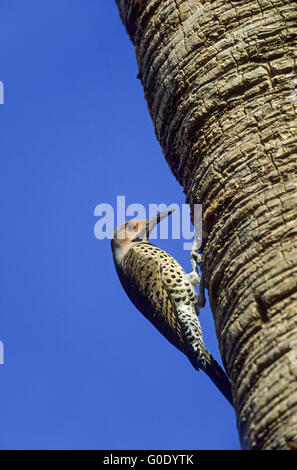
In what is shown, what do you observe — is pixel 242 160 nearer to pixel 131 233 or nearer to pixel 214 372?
pixel 214 372

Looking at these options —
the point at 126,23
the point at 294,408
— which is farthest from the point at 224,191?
the point at 126,23

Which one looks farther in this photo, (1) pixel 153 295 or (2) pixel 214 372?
(1) pixel 153 295

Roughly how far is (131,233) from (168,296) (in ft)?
4.64

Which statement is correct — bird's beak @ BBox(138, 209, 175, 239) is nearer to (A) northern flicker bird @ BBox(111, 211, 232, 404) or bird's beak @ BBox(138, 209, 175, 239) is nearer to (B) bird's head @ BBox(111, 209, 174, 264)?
(B) bird's head @ BBox(111, 209, 174, 264)

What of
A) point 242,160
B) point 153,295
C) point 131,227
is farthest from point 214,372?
point 242,160

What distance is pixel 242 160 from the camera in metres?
3.70

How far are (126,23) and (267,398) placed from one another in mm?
2617

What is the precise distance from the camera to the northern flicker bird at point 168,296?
632 centimetres

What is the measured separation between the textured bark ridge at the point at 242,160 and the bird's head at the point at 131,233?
337cm

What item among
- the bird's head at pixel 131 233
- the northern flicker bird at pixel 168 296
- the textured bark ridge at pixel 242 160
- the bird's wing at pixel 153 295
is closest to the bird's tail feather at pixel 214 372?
the northern flicker bird at pixel 168 296

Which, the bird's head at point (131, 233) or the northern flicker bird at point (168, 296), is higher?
the bird's head at point (131, 233)

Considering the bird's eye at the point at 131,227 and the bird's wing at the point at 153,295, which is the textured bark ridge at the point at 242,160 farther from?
the bird's eye at the point at 131,227

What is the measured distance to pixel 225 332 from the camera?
3537 mm
